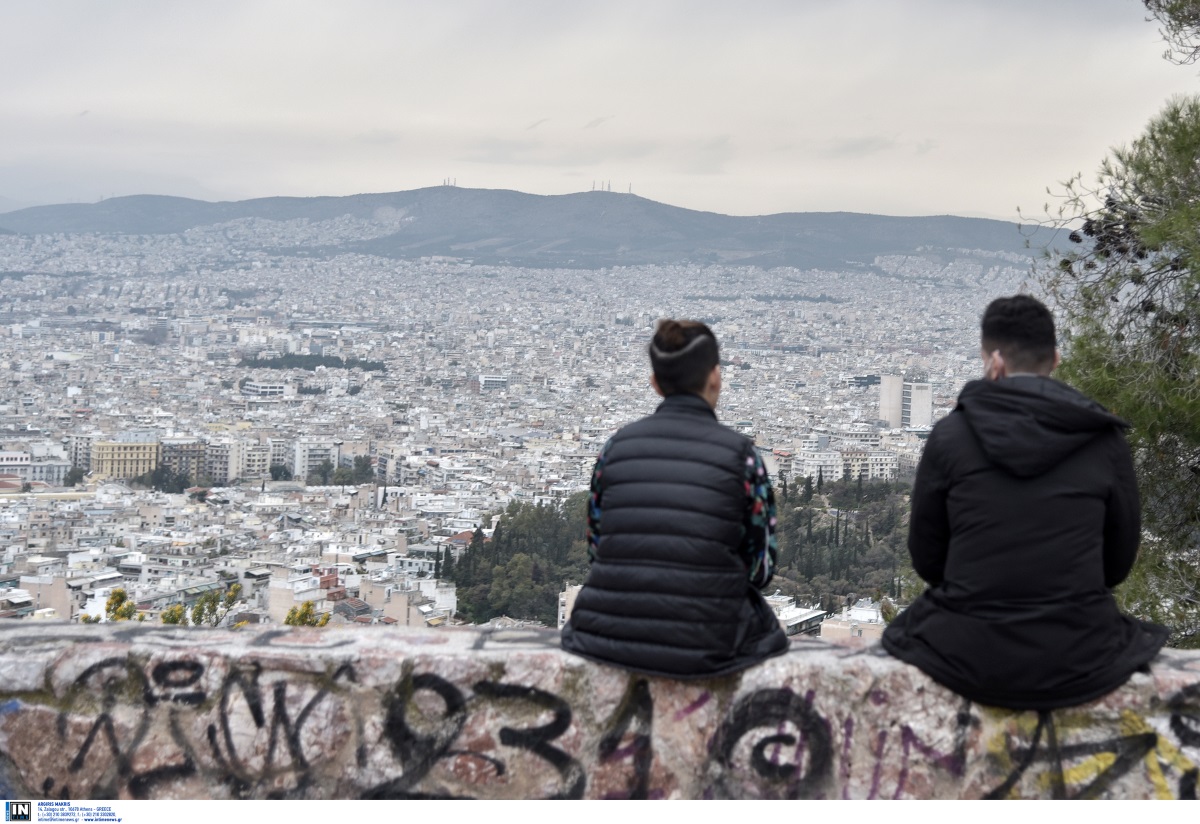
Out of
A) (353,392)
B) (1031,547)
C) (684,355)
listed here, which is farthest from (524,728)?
(353,392)

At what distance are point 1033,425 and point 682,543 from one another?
2.02 ft

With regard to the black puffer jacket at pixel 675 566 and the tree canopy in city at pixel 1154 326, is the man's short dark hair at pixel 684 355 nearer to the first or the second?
the black puffer jacket at pixel 675 566

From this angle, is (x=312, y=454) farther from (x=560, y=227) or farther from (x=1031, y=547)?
(x=560, y=227)

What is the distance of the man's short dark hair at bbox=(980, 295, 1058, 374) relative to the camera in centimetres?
216

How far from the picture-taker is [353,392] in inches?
3425

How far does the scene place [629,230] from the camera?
123 meters

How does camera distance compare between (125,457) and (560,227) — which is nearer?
(125,457)

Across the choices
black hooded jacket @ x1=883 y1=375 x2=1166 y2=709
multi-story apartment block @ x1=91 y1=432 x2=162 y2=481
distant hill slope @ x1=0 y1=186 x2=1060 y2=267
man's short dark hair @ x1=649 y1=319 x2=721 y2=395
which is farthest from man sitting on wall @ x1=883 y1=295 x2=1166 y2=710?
distant hill slope @ x1=0 y1=186 x2=1060 y2=267

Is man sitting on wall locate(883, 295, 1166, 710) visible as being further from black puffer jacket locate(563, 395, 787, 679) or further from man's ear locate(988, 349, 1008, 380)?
black puffer jacket locate(563, 395, 787, 679)

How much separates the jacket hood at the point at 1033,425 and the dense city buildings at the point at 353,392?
25.5 ft

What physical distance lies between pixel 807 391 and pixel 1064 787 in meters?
77.6

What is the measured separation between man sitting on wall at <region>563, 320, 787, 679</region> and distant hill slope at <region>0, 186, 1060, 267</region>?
4111 inches

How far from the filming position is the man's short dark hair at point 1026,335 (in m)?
2.16

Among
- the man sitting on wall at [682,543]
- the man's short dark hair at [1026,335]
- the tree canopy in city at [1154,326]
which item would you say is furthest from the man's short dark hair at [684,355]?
the tree canopy in city at [1154,326]
